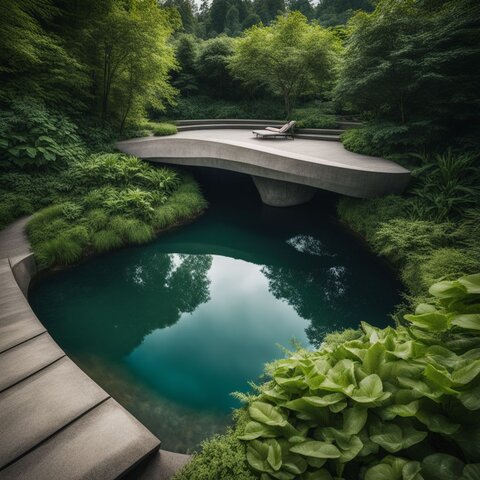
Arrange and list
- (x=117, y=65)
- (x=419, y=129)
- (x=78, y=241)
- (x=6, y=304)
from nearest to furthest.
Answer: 1. (x=6, y=304)
2. (x=78, y=241)
3. (x=419, y=129)
4. (x=117, y=65)

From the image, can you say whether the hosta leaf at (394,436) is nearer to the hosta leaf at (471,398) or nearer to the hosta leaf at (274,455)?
the hosta leaf at (471,398)

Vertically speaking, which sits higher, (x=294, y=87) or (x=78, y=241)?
(x=294, y=87)

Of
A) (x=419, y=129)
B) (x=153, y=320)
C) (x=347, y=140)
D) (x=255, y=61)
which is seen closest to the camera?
(x=153, y=320)

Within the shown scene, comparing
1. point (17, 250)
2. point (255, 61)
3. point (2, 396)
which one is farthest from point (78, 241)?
point (255, 61)

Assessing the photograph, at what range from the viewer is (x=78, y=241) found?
24.9 ft

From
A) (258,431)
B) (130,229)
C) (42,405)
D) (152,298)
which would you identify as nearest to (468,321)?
(258,431)

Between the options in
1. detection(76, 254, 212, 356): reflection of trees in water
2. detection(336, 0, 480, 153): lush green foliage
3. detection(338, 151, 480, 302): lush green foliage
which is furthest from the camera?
detection(336, 0, 480, 153): lush green foliage

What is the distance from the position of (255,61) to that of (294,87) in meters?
2.88

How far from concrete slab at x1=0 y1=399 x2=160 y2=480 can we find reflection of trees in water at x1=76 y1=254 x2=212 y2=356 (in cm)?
234

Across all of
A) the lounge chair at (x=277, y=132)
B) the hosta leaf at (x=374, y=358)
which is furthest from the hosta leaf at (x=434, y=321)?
the lounge chair at (x=277, y=132)

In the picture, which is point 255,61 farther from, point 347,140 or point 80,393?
point 80,393

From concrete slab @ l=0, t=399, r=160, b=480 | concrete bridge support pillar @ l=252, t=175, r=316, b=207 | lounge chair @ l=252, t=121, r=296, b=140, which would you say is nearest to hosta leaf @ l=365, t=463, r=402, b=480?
concrete slab @ l=0, t=399, r=160, b=480

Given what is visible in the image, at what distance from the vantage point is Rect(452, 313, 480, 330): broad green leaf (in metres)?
1.90

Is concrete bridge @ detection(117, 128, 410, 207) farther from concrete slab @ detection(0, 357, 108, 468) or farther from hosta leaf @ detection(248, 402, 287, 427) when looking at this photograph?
concrete slab @ detection(0, 357, 108, 468)
